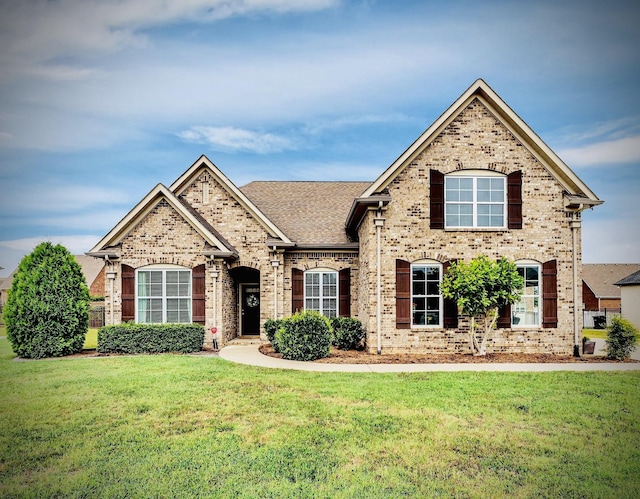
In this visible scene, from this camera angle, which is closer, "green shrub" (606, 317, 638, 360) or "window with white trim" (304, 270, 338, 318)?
"green shrub" (606, 317, 638, 360)

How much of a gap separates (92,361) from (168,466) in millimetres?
9372

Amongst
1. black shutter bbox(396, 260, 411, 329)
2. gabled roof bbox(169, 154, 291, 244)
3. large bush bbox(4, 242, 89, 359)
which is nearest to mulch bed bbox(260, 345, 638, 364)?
black shutter bbox(396, 260, 411, 329)

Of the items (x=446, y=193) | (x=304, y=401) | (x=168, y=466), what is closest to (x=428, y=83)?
(x=446, y=193)

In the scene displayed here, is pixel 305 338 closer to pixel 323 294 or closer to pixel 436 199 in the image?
pixel 323 294

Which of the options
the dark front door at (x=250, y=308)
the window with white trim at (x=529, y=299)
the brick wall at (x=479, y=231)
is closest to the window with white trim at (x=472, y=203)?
the brick wall at (x=479, y=231)

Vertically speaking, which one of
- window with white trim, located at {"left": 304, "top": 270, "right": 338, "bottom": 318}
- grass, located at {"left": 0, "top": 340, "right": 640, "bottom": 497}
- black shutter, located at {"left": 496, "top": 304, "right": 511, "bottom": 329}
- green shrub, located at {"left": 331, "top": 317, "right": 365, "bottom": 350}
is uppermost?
window with white trim, located at {"left": 304, "top": 270, "right": 338, "bottom": 318}

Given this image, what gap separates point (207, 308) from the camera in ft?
54.6

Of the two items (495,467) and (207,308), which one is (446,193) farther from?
(495,467)

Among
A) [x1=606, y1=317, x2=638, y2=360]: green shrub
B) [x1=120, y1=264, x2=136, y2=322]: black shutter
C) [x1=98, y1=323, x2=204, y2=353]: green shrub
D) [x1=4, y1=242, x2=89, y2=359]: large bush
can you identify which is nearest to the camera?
[x1=606, y1=317, x2=638, y2=360]: green shrub

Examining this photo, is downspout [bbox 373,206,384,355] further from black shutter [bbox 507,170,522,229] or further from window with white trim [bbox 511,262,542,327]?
window with white trim [bbox 511,262,542,327]

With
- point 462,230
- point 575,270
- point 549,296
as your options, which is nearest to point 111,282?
point 462,230

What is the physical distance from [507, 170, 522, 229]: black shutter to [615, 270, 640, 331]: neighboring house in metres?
20.3

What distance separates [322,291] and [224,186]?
5.49 m

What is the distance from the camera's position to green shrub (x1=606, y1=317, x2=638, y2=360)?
47.3 feet
